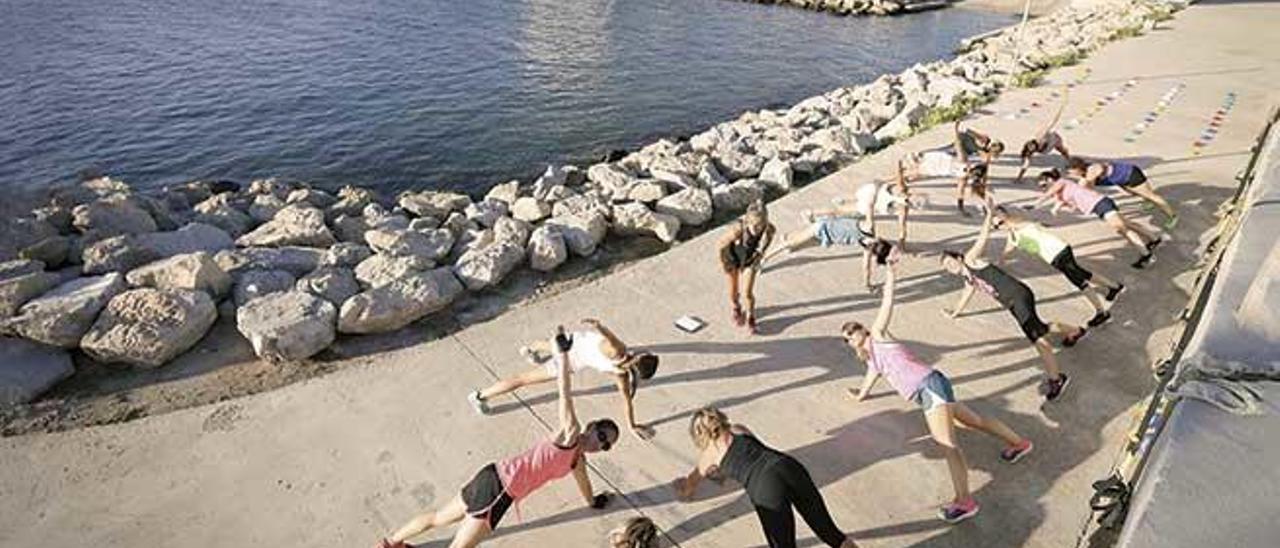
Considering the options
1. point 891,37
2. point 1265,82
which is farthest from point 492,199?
point 891,37

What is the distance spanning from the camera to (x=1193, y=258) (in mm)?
10078

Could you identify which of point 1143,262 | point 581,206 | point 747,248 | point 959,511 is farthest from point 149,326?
point 1143,262

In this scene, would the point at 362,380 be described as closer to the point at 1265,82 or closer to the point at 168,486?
the point at 168,486

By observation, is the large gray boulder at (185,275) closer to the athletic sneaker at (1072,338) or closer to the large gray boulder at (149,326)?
the large gray boulder at (149,326)

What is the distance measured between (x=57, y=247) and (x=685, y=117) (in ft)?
50.1

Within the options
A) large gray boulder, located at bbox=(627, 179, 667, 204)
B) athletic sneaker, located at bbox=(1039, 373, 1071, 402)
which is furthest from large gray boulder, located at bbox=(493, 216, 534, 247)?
athletic sneaker, located at bbox=(1039, 373, 1071, 402)

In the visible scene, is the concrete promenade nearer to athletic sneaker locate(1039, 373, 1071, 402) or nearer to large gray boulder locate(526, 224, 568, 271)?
athletic sneaker locate(1039, 373, 1071, 402)

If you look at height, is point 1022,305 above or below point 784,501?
below

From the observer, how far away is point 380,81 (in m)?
23.4

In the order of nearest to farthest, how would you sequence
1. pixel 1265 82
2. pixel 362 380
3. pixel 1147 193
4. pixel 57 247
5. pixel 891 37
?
pixel 362 380
pixel 57 247
pixel 1147 193
pixel 1265 82
pixel 891 37

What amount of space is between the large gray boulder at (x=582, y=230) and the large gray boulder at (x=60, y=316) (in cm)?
540

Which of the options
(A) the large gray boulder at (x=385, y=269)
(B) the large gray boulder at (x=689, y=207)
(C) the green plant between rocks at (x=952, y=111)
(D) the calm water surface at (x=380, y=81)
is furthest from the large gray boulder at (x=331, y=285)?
(C) the green plant between rocks at (x=952, y=111)

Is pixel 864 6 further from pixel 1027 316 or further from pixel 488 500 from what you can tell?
pixel 488 500

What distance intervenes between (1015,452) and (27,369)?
9627 millimetres
